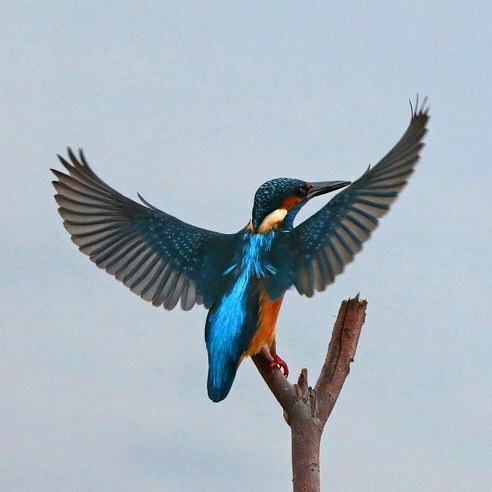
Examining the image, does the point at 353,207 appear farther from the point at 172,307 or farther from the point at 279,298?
the point at 172,307

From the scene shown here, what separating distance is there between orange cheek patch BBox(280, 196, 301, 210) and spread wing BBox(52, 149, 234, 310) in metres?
0.25

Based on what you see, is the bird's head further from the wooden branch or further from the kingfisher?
the wooden branch

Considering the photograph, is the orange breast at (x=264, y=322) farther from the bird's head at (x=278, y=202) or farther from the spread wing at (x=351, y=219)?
the bird's head at (x=278, y=202)

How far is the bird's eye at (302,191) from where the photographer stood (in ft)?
16.4

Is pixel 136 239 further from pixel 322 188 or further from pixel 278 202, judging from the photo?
pixel 322 188

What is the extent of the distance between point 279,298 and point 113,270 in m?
0.84

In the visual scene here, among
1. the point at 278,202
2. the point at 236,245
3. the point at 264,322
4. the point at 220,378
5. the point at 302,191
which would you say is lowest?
the point at 220,378

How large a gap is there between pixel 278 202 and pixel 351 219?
33cm

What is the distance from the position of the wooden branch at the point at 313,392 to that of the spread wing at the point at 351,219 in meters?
0.45

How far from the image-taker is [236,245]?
4852 mm

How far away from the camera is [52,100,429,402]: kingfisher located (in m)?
4.62

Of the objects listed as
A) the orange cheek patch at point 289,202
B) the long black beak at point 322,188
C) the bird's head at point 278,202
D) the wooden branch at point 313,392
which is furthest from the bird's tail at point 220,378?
the long black beak at point 322,188

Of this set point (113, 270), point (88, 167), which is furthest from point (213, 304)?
point (88, 167)

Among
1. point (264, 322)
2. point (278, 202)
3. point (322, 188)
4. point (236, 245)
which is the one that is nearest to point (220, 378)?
point (264, 322)
